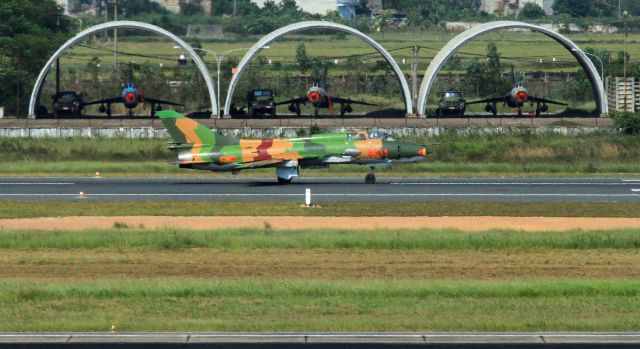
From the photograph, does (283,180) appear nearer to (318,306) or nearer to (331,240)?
(331,240)

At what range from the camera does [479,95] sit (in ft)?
379

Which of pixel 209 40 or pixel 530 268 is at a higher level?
pixel 209 40

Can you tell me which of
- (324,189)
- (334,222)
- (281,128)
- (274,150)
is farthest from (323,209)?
(281,128)

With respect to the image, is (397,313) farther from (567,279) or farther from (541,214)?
(541,214)

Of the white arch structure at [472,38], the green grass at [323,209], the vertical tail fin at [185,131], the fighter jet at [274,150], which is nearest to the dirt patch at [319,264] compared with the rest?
the green grass at [323,209]

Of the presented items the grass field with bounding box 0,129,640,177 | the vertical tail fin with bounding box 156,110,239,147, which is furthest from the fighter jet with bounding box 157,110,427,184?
the grass field with bounding box 0,129,640,177

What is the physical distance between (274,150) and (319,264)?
21308 mm

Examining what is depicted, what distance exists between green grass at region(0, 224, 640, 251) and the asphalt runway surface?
1095cm

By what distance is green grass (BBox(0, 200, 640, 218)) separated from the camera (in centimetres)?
4362

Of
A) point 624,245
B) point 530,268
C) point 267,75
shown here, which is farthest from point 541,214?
point 267,75

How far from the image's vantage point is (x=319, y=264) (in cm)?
3275

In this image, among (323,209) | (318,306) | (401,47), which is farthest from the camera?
(401,47)

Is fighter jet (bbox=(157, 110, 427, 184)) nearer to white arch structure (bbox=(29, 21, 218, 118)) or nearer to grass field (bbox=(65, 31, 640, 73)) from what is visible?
white arch structure (bbox=(29, 21, 218, 118))

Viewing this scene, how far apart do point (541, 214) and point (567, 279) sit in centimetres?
1329
